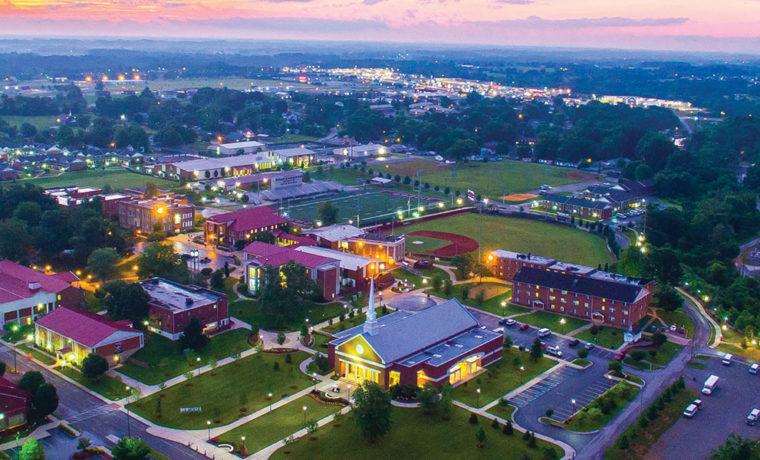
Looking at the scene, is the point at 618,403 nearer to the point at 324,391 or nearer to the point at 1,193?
the point at 324,391

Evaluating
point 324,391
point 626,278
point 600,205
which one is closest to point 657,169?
point 600,205

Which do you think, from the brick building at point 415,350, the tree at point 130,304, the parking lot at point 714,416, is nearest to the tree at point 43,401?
the tree at point 130,304

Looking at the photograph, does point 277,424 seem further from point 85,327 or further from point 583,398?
point 583,398

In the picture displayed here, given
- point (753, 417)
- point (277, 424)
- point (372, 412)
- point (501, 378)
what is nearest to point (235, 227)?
point (501, 378)

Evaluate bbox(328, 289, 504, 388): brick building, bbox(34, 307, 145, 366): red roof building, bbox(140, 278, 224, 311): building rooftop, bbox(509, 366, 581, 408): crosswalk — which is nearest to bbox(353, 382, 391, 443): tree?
bbox(328, 289, 504, 388): brick building

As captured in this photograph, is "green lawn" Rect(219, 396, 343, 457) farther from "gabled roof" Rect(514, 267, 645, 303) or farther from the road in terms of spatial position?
"gabled roof" Rect(514, 267, 645, 303)

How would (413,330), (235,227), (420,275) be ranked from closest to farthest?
(413,330), (420,275), (235,227)
